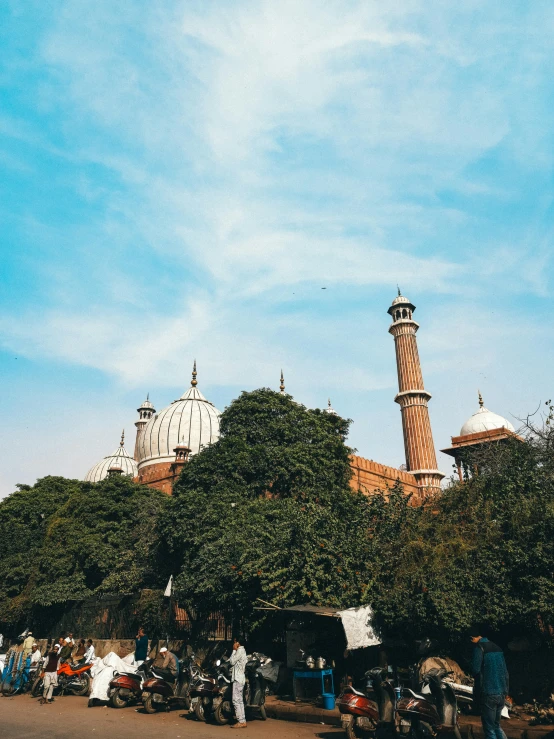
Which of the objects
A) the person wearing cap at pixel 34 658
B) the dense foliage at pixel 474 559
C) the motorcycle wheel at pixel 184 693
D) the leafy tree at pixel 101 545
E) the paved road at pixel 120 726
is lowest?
the paved road at pixel 120 726

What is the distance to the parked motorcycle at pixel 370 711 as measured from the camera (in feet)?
24.2

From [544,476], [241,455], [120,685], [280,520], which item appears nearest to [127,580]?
[241,455]

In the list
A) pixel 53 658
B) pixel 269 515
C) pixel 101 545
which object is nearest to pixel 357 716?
pixel 53 658

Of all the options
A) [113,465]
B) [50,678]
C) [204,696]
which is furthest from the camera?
[113,465]

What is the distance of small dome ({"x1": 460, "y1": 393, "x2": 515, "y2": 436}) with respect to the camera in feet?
98.5

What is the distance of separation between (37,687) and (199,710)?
478 centimetres

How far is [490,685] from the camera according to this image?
616 centimetres

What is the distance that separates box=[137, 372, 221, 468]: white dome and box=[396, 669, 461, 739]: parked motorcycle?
27.3m

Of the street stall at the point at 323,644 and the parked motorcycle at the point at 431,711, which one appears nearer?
the parked motorcycle at the point at 431,711

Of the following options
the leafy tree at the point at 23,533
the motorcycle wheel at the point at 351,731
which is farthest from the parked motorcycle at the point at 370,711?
the leafy tree at the point at 23,533

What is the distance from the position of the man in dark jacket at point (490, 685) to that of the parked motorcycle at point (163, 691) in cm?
532

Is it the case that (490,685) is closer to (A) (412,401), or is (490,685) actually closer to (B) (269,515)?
(B) (269,515)

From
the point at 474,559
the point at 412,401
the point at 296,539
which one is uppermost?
the point at 412,401

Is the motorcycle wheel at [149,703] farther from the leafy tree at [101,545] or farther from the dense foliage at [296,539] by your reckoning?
the leafy tree at [101,545]
